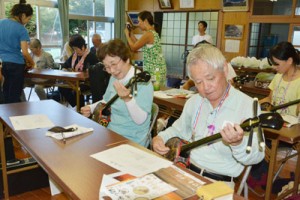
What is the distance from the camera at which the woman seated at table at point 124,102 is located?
5.92 ft

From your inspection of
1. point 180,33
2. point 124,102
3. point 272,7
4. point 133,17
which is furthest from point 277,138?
point 133,17

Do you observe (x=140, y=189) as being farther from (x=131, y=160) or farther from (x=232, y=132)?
(x=232, y=132)

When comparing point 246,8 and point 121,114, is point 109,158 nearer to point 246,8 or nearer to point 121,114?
point 121,114

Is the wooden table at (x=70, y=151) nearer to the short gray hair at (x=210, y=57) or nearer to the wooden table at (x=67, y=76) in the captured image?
the short gray hair at (x=210, y=57)

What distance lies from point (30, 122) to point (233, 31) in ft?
16.6

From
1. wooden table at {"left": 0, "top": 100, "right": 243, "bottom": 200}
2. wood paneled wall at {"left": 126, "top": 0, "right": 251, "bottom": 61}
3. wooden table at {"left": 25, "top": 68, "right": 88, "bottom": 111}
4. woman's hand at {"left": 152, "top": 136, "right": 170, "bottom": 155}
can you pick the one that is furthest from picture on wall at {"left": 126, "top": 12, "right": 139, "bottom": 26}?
woman's hand at {"left": 152, "top": 136, "right": 170, "bottom": 155}

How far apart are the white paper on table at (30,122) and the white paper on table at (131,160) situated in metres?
0.57

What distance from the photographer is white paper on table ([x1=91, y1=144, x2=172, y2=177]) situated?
3.85 ft

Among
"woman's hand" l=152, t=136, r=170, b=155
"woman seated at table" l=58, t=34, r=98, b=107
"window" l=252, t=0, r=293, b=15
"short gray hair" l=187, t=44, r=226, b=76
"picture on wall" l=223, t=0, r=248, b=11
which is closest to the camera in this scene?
"short gray hair" l=187, t=44, r=226, b=76

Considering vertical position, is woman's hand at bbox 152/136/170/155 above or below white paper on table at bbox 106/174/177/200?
below

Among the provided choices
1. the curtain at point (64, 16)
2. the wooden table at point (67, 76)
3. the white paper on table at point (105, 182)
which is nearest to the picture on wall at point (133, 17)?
the curtain at point (64, 16)

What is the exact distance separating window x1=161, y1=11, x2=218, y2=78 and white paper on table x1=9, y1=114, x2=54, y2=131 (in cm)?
517

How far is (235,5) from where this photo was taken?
230 inches

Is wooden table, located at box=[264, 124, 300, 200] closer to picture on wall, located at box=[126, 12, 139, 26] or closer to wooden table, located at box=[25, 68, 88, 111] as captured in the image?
wooden table, located at box=[25, 68, 88, 111]
